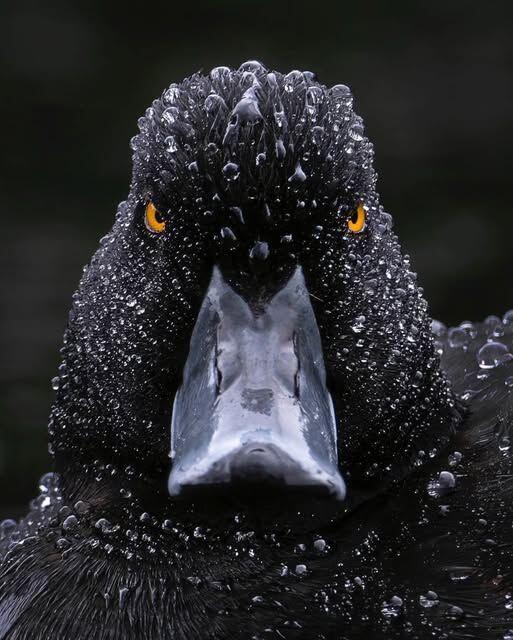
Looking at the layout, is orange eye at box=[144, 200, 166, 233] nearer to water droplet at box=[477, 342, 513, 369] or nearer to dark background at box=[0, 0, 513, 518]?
water droplet at box=[477, 342, 513, 369]

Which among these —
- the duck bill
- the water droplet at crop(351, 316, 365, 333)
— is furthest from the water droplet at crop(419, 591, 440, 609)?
the water droplet at crop(351, 316, 365, 333)

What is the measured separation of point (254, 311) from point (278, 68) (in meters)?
4.50

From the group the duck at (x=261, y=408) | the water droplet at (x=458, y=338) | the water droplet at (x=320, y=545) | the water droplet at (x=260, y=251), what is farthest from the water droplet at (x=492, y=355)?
the water droplet at (x=260, y=251)

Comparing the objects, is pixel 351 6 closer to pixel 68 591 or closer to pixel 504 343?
pixel 504 343

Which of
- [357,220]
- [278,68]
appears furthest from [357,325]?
[278,68]

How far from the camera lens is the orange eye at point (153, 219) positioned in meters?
2.96

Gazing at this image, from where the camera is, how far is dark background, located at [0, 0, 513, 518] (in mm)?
6918

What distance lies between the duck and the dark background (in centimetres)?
345

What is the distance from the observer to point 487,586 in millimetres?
2965

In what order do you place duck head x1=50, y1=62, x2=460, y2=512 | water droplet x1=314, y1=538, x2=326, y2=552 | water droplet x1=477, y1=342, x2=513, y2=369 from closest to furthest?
duck head x1=50, y1=62, x2=460, y2=512
water droplet x1=314, y1=538, x2=326, y2=552
water droplet x1=477, y1=342, x2=513, y2=369

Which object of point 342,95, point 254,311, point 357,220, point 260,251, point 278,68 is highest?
point 278,68

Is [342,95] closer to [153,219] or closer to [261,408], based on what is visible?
[153,219]

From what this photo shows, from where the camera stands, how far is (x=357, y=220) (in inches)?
119

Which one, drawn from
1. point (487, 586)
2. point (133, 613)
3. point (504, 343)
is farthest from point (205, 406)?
point (504, 343)
